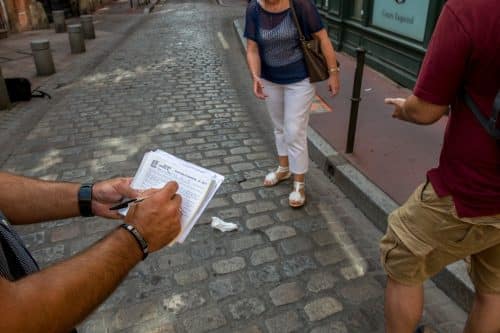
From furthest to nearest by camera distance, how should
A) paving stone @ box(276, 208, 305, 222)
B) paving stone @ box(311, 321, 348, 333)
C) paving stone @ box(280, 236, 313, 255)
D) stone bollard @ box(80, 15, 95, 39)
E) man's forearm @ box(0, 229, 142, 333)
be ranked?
stone bollard @ box(80, 15, 95, 39)
paving stone @ box(276, 208, 305, 222)
paving stone @ box(280, 236, 313, 255)
paving stone @ box(311, 321, 348, 333)
man's forearm @ box(0, 229, 142, 333)

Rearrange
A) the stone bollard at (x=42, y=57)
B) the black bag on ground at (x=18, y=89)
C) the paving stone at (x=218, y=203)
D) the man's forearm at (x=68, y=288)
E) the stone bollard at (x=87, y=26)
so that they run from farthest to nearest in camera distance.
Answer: the stone bollard at (x=87, y=26) → the stone bollard at (x=42, y=57) → the black bag on ground at (x=18, y=89) → the paving stone at (x=218, y=203) → the man's forearm at (x=68, y=288)

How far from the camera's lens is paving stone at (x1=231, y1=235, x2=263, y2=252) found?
3.37 metres

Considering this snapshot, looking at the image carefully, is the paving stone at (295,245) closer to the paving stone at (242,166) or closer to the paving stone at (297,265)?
the paving stone at (297,265)

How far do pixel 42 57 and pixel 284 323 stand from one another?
8.20 m

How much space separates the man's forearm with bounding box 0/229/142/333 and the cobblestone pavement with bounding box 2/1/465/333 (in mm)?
1439

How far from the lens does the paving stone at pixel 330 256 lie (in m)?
3.19

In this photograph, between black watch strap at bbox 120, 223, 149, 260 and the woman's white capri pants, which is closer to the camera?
black watch strap at bbox 120, 223, 149, 260

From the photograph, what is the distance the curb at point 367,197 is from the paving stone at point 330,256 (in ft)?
1.57

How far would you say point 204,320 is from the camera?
2.68 m

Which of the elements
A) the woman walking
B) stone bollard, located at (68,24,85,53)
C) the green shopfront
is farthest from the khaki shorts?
stone bollard, located at (68,24,85,53)

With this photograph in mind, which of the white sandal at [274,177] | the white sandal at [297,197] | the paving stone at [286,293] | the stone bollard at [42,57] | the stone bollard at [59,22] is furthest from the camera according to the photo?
the stone bollard at [59,22]

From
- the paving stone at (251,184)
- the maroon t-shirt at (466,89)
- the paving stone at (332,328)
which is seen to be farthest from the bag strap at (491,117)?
the paving stone at (251,184)

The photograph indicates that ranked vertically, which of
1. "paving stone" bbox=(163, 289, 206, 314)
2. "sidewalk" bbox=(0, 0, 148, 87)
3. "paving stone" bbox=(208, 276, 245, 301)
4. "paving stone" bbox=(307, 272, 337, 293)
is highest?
"paving stone" bbox=(307, 272, 337, 293)

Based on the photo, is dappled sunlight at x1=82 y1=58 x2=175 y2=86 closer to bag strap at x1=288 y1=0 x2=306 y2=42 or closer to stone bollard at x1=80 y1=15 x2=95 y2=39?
stone bollard at x1=80 y1=15 x2=95 y2=39
